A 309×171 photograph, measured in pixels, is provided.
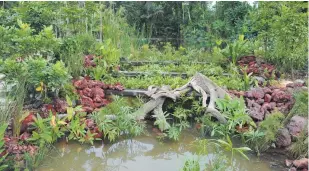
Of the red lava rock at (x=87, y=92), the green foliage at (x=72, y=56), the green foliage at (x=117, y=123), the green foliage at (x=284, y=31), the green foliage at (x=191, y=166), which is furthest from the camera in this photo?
the green foliage at (x=284, y=31)

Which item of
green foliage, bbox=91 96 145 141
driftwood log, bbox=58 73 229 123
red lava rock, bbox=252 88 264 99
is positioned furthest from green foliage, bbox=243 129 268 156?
green foliage, bbox=91 96 145 141

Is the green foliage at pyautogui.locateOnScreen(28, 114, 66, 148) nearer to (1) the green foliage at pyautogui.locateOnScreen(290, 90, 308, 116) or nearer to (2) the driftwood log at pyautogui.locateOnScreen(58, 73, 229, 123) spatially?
(2) the driftwood log at pyautogui.locateOnScreen(58, 73, 229, 123)

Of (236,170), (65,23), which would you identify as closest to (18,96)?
(236,170)

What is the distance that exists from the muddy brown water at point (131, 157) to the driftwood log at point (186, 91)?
44cm

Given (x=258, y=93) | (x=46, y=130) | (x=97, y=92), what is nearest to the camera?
(x=46, y=130)

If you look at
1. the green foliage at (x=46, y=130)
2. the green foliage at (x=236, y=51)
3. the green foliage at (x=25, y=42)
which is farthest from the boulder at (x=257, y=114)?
the green foliage at (x=25, y=42)

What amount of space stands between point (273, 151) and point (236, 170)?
0.64m

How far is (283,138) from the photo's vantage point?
12.4 feet

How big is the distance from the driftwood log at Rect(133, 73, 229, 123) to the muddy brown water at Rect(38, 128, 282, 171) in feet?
1.45

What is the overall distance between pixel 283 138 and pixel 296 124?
0.25 m

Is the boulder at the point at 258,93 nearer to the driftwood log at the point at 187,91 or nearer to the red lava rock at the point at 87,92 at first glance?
the driftwood log at the point at 187,91

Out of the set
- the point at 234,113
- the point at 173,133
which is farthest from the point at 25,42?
Answer: the point at 234,113

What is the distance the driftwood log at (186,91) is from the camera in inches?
175

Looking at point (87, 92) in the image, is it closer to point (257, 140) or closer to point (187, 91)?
point (187, 91)
